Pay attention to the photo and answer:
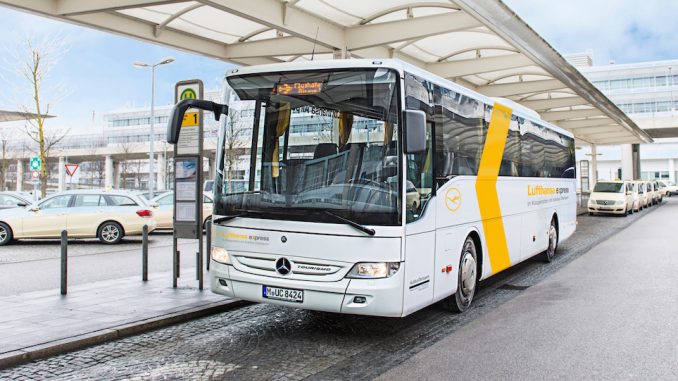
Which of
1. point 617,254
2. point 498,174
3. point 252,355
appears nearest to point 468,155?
point 498,174

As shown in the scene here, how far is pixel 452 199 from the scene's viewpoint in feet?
23.9

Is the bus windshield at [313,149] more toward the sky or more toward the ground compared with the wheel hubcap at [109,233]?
more toward the sky

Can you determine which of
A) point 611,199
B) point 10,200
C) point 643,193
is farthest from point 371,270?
point 643,193

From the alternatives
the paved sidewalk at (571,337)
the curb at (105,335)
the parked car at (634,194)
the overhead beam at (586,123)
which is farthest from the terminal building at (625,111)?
the paved sidewalk at (571,337)

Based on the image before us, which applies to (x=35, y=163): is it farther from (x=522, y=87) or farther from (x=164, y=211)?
(x=522, y=87)

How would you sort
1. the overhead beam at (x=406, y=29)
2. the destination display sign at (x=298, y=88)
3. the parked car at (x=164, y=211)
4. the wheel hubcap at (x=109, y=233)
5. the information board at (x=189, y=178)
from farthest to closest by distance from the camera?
the parked car at (x=164, y=211) → the wheel hubcap at (x=109, y=233) → the overhead beam at (x=406, y=29) → the information board at (x=189, y=178) → the destination display sign at (x=298, y=88)

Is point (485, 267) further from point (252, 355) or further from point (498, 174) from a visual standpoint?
point (252, 355)

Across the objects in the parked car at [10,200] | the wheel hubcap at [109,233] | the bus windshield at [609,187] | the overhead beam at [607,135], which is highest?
the overhead beam at [607,135]

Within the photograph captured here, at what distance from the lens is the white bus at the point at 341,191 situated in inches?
231

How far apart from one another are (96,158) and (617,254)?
75.0 m

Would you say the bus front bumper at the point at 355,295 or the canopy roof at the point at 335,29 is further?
the canopy roof at the point at 335,29

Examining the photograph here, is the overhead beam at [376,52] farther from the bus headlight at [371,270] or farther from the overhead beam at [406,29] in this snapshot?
the bus headlight at [371,270]

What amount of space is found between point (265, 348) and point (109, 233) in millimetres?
12890

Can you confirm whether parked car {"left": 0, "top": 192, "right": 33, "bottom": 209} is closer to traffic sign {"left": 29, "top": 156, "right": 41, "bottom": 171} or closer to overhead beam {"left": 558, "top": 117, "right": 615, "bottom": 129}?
traffic sign {"left": 29, "top": 156, "right": 41, "bottom": 171}
